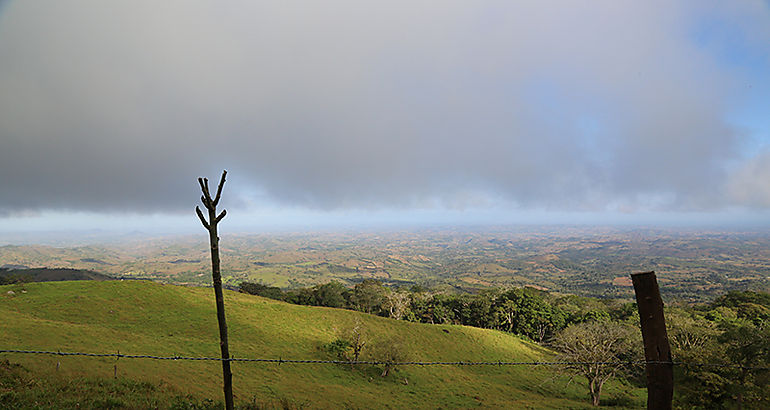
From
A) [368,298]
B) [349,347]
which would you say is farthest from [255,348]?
[368,298]

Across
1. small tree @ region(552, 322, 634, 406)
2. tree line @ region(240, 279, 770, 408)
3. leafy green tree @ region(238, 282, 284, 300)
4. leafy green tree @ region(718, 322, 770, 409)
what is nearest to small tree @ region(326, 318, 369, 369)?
tree line @ region(240, 279, 770, 408)

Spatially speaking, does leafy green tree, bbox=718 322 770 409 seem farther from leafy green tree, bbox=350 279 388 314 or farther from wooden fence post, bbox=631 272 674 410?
leafy green tree, bbox=350 279 388 314

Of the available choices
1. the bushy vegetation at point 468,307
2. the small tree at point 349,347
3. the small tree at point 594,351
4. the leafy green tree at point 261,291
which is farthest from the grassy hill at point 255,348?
the leafy green tree at point 261,291

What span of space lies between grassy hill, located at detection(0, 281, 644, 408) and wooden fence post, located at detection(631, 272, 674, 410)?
1512 cm

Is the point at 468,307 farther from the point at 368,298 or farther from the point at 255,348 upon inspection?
the point at 255,348

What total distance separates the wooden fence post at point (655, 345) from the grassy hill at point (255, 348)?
15.1 metres

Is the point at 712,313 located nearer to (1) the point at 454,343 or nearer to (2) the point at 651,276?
(1) the point at 454,343

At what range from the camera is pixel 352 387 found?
90.7 feet

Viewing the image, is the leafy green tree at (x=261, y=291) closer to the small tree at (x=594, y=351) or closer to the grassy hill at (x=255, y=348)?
the grassy hill at (x=255, y=348)

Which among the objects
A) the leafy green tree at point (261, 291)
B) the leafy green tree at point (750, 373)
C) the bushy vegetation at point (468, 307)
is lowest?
the bushy vegetation at point (468, 307)

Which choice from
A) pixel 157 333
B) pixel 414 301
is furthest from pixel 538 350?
pixel 157 333

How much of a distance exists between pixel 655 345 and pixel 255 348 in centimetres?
3579

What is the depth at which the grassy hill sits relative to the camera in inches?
782

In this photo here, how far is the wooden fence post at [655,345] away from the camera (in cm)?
449
